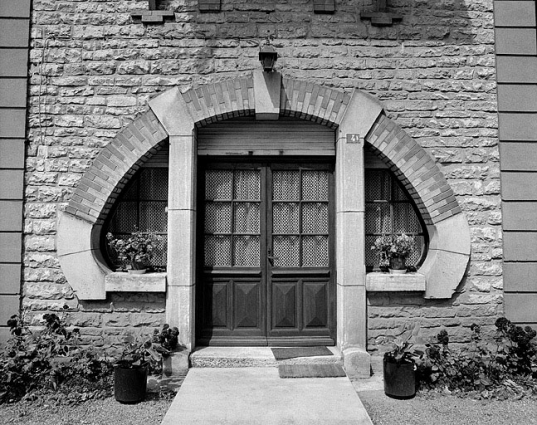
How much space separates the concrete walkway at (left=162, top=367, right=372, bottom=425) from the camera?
378 centimetres

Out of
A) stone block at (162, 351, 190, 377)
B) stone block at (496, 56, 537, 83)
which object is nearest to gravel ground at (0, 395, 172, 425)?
stone block at (162, 351, 190, 377)

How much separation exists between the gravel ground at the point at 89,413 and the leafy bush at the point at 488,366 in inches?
104

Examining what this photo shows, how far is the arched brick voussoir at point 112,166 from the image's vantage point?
5.11 m

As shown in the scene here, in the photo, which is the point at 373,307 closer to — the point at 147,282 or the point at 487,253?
the point at 487,253

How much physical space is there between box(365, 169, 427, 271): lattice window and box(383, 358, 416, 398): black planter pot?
1462mm

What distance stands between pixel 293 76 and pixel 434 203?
7.17ft

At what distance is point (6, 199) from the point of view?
5.12 metres

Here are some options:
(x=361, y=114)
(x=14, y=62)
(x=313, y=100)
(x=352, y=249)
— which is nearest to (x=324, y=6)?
(x=313, y=100)

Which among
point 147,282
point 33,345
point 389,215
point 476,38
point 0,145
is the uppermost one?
point 476,38

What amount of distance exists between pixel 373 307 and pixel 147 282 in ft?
8.41

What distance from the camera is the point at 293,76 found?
206 inches

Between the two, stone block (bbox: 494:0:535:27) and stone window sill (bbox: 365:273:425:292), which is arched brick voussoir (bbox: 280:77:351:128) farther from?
stone block (bbox: 494:0:535:27)

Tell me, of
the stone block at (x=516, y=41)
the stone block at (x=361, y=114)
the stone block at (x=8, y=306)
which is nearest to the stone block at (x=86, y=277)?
the stone block at (x=8, y=306)

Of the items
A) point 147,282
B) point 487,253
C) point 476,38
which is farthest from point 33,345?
point 476,38
